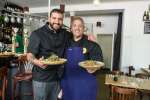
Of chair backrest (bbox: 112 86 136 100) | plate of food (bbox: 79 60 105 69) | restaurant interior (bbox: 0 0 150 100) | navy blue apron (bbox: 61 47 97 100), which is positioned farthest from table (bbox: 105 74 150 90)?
plate of food (bbox: 79 60 105 69)

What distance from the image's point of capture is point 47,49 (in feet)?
8.02

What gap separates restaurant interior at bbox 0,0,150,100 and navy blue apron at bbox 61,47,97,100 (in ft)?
3.81

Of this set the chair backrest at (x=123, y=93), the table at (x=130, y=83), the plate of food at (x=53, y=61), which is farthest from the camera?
the table at (x=130, y=83)

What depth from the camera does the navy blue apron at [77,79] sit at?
2555 mm

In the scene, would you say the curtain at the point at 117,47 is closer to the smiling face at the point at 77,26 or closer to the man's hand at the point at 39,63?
the smiling face at the point at 77,26

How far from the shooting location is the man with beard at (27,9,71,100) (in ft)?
7.89

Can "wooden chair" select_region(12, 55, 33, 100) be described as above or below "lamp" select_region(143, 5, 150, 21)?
below

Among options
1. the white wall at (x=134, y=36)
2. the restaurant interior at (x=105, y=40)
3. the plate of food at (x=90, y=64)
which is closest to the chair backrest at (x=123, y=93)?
the restaurant interior at (x=105, y=40)

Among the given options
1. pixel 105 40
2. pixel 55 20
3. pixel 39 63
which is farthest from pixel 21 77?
pixel 105 40

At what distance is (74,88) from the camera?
2.62m

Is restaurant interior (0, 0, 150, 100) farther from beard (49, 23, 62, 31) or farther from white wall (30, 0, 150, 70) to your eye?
beard (49, 23, 62, 31)

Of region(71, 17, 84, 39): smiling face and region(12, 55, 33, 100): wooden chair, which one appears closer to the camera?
region(71, 17, 84, 39): smiling face

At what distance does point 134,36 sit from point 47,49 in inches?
203

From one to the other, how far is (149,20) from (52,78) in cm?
510
